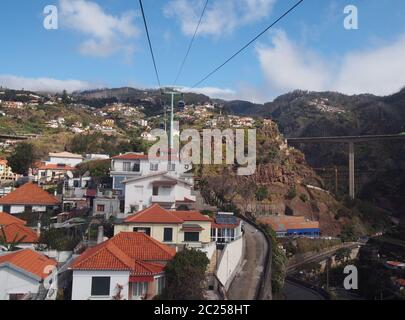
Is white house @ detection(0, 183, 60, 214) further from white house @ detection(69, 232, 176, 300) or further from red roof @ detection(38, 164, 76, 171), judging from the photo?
white house @ detection(69, 232, 176, 300)

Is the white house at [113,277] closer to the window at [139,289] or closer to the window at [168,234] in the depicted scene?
the window at [139,289]

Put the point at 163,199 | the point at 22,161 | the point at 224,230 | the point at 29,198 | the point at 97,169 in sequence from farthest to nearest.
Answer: the point at 22,161 → the point at 97,169 → the point at 29,198 → the point at 163,199 → the point at 224,230

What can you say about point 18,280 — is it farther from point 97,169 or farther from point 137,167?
point 97,169

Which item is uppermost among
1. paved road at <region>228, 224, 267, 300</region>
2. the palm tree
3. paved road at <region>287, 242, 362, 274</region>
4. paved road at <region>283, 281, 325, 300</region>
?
the palm tree

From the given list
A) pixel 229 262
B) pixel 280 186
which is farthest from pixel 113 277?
pixel 280 186

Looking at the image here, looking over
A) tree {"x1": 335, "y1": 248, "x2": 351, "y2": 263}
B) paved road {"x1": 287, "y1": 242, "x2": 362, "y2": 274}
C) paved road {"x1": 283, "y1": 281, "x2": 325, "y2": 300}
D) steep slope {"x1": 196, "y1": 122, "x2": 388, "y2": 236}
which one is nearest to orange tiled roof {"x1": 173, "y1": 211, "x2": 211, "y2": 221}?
paved road {"x1": 283, "y1": 281, "x2": 325, "y2": 300}
